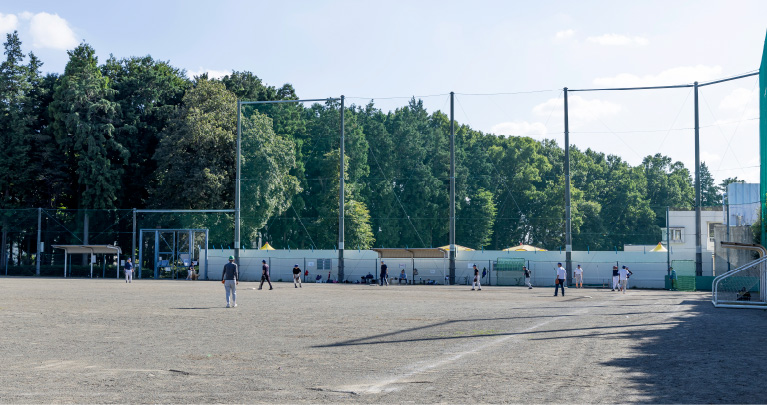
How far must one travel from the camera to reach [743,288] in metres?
31.8

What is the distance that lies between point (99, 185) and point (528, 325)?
53748mm

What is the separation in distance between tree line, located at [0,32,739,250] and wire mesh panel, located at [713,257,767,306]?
3981 centimetres

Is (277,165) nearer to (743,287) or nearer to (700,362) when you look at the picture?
(743,287)

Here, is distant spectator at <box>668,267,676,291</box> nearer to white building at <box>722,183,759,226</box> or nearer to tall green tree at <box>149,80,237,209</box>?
white building at <box>722,183,759,226</box>

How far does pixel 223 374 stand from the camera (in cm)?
1102

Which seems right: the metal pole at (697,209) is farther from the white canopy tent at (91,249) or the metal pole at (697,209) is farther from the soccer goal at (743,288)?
the white canopy tent at (91,249)

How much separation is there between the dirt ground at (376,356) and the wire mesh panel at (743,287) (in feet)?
18.9

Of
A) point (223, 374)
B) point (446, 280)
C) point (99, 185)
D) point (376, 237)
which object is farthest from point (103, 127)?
point (223, 374)

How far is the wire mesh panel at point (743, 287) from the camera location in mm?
28297

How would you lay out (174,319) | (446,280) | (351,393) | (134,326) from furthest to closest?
1. (446,280)
2. (174,319)
3. (134,326)
4. (351,393)

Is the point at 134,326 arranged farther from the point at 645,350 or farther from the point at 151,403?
the point at 645,350

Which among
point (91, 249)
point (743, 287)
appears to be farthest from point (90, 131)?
point (743, 287)

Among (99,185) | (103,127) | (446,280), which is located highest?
(103,127)

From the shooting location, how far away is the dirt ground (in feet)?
30.9
